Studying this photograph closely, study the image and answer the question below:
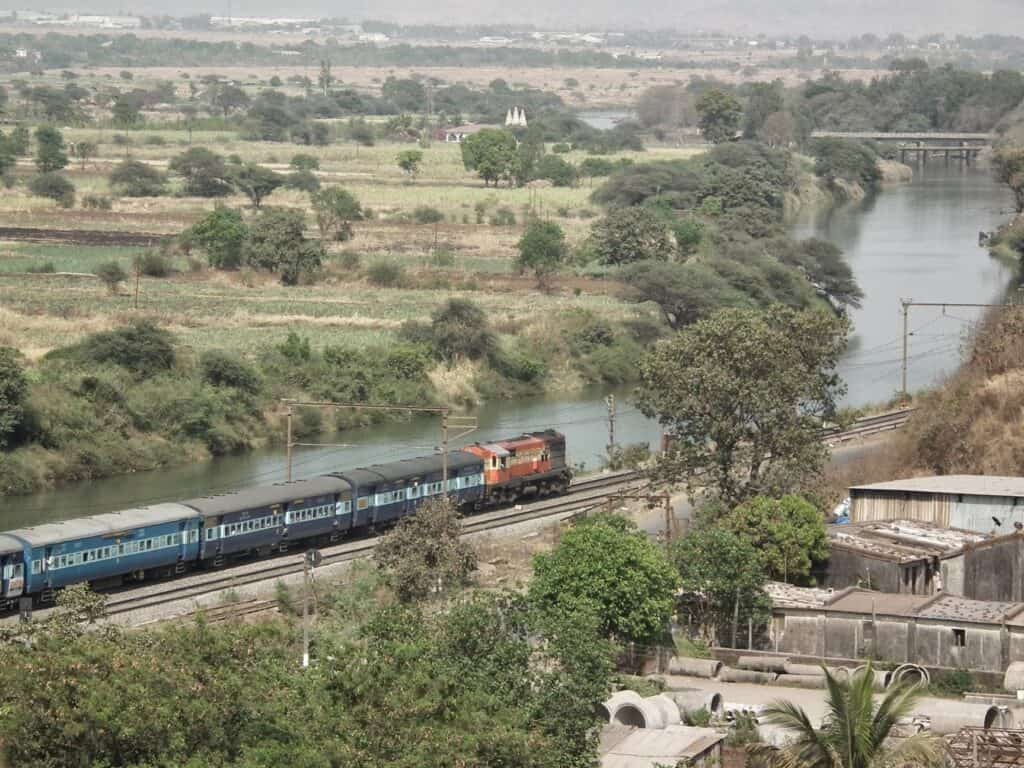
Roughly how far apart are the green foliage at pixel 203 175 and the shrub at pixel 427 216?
1205 centimetres

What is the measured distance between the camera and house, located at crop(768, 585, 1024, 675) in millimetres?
26047

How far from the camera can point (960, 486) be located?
1315 inches

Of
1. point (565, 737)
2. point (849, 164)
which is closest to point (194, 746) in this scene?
point (565, 737)

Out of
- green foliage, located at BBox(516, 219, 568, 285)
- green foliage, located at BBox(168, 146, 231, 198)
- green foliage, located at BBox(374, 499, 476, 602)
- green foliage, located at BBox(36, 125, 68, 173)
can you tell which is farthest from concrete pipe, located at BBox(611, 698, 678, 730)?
green foliage, located at BBox(36, 125, 68, 173)

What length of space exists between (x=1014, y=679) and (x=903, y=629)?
1917mm

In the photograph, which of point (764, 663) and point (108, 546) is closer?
point (764, 663)

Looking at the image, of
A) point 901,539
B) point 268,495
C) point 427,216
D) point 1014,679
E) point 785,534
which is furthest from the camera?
point 427,216

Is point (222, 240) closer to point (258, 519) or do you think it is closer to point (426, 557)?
point (258, 519)

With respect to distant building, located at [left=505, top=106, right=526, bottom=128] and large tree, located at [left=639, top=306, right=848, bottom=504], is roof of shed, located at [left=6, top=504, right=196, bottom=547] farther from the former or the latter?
distant building, located at [left=505, top=106, right=526, bottom=128]

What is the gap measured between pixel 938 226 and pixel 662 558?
3006 inches

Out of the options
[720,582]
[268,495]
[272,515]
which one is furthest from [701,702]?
[268,495]

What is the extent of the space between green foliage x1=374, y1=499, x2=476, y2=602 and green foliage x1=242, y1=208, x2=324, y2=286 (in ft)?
123

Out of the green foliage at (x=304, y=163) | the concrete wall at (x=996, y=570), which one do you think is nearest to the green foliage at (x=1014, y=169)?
the green foliage at (x=304, y=163)

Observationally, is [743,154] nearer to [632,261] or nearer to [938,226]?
[938,226]
